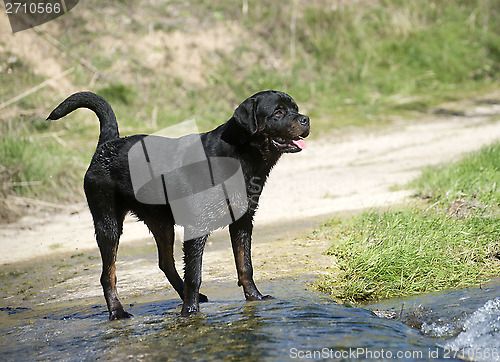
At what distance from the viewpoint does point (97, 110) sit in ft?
16.7

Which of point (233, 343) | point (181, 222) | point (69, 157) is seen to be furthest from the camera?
point (69, 157)

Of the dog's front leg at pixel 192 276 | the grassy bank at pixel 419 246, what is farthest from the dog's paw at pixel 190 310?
the grassy bank at pixel 419 246

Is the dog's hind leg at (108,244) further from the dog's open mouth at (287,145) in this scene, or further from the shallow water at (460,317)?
the shallow water at (460,317)

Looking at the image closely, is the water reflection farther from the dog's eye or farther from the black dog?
the dog's eye

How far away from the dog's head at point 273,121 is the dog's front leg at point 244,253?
58 cm

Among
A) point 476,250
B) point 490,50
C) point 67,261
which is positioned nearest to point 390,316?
point 476,250

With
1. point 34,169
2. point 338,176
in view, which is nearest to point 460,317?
point 338,176

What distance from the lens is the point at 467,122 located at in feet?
38.9

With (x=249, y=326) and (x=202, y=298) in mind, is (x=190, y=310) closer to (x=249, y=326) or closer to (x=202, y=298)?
(x=202, y=298)

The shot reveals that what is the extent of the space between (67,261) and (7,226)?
1698 millimetres

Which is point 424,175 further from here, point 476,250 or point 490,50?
point 490,50

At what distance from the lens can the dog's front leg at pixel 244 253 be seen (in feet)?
15.3

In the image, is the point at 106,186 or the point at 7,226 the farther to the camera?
the point at 7,226

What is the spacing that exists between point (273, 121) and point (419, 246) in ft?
5.88
